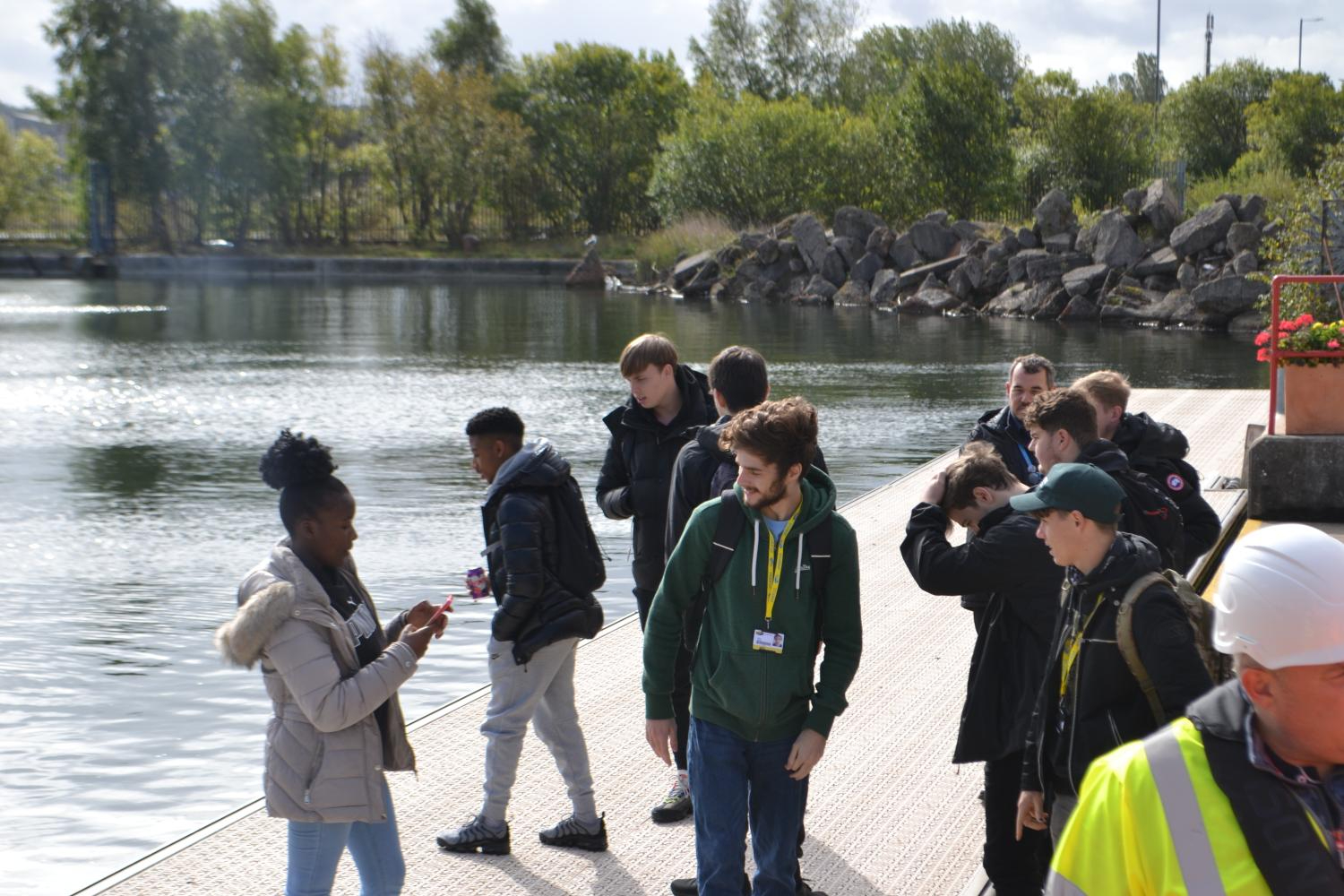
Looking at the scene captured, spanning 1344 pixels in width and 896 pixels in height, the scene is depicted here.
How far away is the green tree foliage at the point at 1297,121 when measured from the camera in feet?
164

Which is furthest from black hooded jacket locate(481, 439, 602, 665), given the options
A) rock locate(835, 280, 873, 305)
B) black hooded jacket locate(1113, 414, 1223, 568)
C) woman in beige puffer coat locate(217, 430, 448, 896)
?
rock locate(835, 280, 873, 305)

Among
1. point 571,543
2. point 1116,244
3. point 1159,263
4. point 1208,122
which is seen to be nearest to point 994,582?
point 571,543

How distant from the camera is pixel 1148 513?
4012 mm

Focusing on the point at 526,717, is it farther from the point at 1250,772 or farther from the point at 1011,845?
the point at 1250,772

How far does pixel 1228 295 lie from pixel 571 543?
3160 centimetres

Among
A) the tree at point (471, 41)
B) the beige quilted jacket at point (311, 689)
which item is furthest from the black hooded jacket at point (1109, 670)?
the tree at point (471, 41)

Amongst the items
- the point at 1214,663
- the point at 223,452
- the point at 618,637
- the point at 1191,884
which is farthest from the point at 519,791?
the point at 223,452

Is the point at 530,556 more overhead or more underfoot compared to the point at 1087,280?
more underfoot

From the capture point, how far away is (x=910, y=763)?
17.5ft

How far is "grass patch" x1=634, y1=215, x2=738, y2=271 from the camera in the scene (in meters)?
52.3

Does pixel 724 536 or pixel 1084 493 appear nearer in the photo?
pixel 1084 493

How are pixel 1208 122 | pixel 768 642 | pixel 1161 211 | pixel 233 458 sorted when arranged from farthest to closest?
pixel 1208 122
pixel 1161 211
pixel 233 458
pixel 768 642

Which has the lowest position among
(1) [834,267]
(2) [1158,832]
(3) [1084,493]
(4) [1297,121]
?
(2) [1158,832]

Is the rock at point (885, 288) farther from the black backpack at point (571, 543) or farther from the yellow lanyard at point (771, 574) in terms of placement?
the yellow lanyard at point (771, 574)
